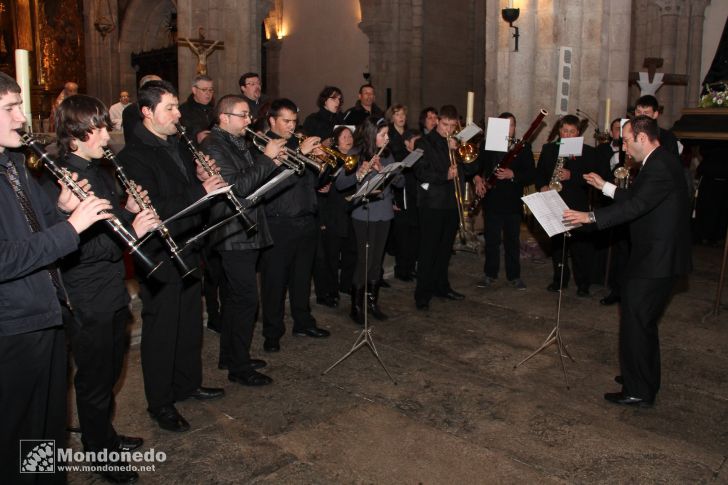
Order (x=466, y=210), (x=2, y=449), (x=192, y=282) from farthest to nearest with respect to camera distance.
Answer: (x=466, y=210), (x=192, y=282), (x=2, y=449)

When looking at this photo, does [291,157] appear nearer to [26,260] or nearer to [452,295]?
[26,260]

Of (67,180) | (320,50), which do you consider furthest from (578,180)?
(320,50)

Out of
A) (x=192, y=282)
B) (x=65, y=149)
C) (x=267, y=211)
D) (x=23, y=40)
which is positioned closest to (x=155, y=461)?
(x=192, y=282)

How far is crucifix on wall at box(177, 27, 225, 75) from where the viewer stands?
10656mm

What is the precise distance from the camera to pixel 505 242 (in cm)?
740

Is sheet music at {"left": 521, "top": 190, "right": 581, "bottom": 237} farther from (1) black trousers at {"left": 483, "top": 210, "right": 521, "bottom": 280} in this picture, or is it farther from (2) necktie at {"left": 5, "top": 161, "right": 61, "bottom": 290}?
(2) necktie at {"left": 5, "top": 161, "right": 61, "bottom": 290}

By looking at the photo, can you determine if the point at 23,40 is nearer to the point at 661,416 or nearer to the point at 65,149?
the point at 65,149

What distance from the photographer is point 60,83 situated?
18.3m

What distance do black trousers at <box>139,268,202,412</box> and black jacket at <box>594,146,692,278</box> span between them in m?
2.81

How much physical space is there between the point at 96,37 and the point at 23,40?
220 centimetres

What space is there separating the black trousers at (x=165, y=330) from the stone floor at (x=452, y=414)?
0.29 metres

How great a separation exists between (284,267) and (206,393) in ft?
4.08

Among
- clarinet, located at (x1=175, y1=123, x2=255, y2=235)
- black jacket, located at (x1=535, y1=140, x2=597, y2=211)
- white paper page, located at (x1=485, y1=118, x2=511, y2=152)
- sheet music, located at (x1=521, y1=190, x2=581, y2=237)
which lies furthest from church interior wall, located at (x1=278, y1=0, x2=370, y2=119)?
clarinet, located at (x1=175, y1=123, x2=255, y2=235)

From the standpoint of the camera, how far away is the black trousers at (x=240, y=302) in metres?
4.50
